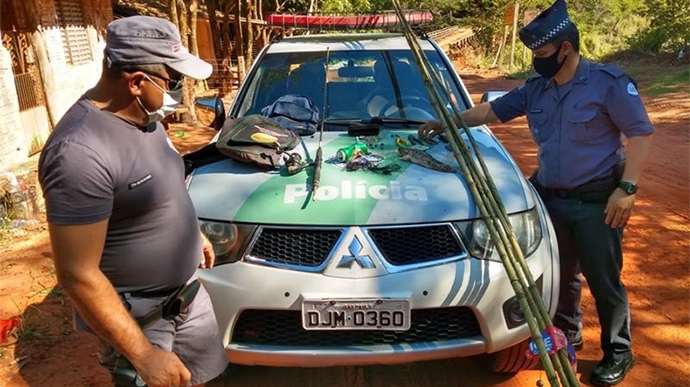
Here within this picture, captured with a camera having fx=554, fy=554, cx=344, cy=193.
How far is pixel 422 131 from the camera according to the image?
3.28m

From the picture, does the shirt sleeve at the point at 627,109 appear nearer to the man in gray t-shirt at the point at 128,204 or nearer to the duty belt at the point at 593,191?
the duty belt at the point at 593,191

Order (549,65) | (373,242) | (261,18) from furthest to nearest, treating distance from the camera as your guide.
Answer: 1. (261,18)
2. (549,65)
3. (373,242)

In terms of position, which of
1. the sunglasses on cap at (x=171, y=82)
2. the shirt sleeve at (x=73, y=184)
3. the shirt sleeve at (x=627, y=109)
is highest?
the sunglasses on cap at (x=171, y=82)

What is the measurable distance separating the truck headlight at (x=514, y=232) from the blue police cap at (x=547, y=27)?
2.62 feet

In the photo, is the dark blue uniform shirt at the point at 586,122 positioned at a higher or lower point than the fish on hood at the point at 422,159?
higher

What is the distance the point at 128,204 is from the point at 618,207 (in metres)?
2.11

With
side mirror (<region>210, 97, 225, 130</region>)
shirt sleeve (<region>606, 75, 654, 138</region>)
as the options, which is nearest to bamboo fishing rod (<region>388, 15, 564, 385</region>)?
shirt sleeve (<region>606, 75, 654, 138</region>)

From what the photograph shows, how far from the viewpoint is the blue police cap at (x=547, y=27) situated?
8.48ft

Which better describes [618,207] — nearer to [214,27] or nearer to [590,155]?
[590,155]

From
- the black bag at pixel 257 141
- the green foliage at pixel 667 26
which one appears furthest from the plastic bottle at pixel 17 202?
the green foliage at pixel 667 26

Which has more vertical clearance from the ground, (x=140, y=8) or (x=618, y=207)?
(x=140, y=8)

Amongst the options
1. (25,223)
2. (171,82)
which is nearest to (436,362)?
(171,82)

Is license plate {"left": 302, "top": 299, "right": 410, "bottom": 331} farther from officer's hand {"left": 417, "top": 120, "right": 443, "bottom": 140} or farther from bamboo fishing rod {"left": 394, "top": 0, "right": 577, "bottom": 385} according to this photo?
officer's hand {"left": 417, "top": 120, "right": 443, "bottom": 140}

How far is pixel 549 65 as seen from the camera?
267 centimetres
